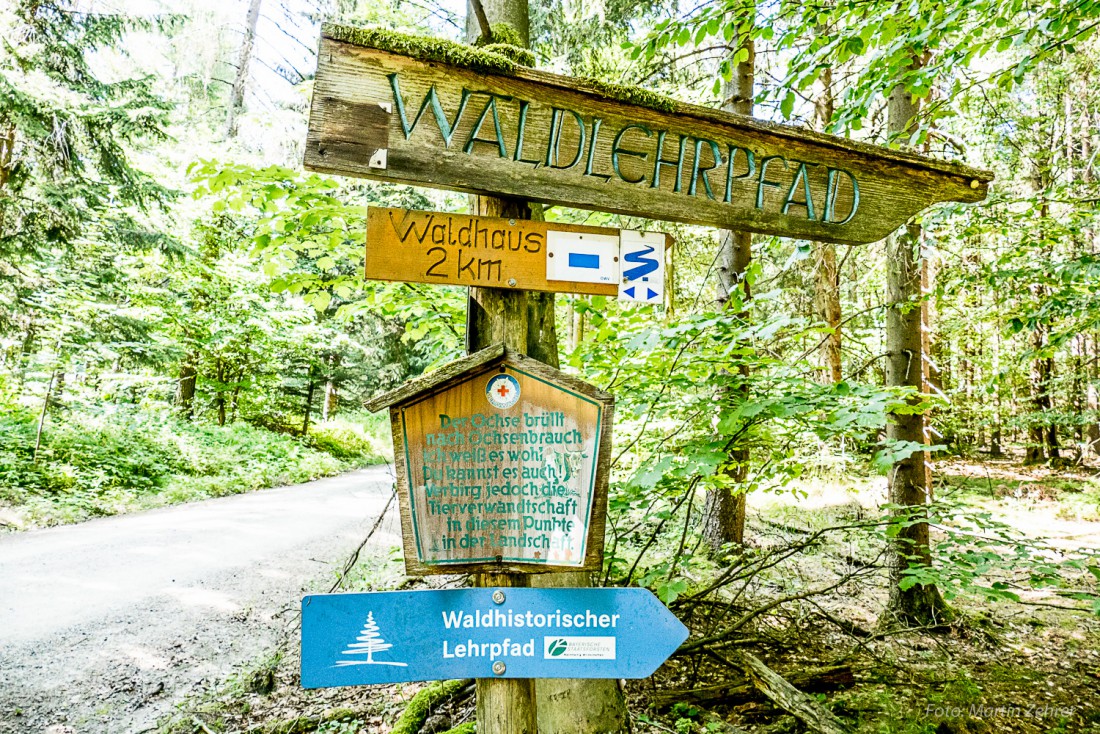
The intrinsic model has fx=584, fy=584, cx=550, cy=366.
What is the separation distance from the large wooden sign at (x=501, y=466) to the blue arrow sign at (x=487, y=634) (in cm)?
9

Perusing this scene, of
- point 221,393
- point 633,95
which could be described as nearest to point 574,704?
point 633,95

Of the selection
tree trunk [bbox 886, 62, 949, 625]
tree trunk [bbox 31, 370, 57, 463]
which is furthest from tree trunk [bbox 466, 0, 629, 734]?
tree trunk [bbox 31, 370, 57, 463]

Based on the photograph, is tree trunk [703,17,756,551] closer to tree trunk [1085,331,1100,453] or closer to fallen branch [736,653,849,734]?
fallen branch [736,653,849,734]

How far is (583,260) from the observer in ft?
5.73

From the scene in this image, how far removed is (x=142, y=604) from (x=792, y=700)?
5154 millimetres

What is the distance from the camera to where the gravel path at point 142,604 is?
353cm

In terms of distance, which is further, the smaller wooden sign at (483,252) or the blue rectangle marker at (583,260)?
the blue rectangle marker at (583,260)

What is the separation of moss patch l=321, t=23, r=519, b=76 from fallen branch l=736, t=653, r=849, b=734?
9.71 ft

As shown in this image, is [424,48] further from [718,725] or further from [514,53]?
[718,725]

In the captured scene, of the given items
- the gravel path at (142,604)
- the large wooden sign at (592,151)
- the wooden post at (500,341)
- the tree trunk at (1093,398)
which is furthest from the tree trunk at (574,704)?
the tree trunk at (1093,398)

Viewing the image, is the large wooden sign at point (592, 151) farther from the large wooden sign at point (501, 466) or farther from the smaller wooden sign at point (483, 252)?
the large wooden sign at point (501, 466)

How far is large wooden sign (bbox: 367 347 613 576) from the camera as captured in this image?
1.53m

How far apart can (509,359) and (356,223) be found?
7.55 feet

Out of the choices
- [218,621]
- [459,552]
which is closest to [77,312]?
[218,621]
